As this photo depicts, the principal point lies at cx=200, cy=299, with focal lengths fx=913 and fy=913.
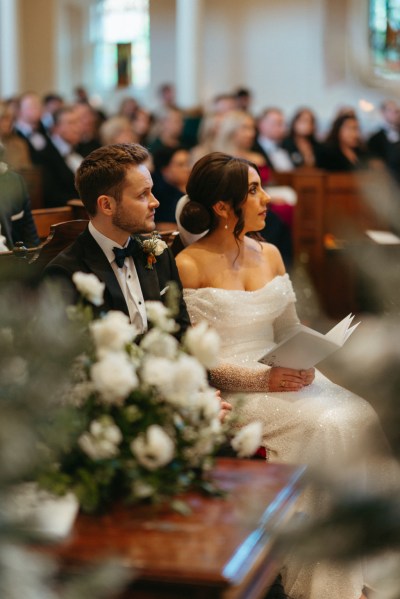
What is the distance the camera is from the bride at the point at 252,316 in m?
3.19

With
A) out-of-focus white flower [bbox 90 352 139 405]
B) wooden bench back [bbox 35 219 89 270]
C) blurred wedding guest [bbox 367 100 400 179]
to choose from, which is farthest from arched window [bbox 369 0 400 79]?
out-of-focus white flower [bbox 90 352 139 405]

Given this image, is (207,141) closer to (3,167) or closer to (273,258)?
(273,258)

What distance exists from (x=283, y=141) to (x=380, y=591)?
11.2 metres

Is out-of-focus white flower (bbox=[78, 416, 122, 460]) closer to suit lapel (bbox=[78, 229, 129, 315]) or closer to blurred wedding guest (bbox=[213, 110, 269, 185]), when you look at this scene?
suit lapel (bbox=[78, 229, 129, 315])

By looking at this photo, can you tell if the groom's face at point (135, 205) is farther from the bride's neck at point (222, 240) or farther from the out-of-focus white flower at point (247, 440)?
the out-of-focus white flower at point (247, 440)

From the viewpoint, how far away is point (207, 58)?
18.8m

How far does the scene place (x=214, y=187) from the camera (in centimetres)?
355

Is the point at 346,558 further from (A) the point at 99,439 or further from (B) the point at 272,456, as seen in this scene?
(B) the point at 272,456

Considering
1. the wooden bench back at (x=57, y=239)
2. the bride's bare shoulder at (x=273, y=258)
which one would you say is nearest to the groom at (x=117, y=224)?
the wooden bench back at (x=57, y=239)

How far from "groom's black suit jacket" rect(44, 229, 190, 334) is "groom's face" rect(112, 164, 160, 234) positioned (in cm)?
12

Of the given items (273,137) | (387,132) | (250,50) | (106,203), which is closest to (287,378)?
(106,203)

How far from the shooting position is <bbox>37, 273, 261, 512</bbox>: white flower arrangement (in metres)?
1.81

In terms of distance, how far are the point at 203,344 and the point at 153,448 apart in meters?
0.26

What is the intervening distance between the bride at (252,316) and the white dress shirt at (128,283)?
435 millimetres
